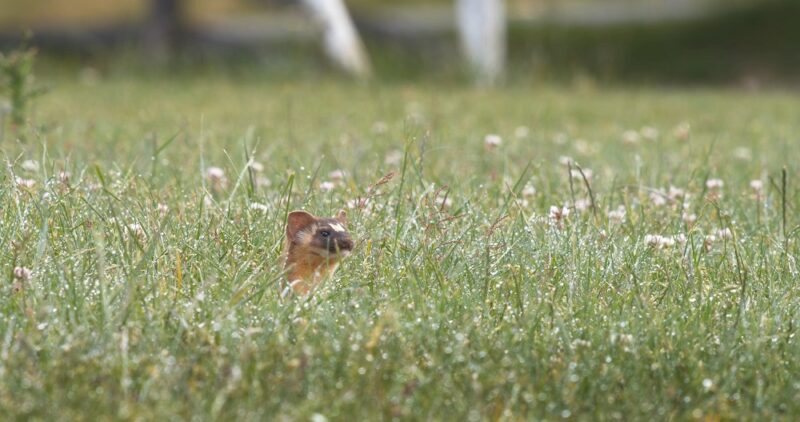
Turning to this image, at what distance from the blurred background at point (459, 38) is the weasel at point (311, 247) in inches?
374

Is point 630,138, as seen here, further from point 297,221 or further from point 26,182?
point 297,221

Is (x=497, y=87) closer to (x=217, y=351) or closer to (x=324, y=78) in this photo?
(x=324, y=78)

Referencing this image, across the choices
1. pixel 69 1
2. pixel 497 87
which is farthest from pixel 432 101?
pixel 69 1

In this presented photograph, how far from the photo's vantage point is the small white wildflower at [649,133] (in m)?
7.65

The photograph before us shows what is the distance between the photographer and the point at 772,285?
3355 millimetres

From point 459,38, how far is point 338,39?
3.78 metres

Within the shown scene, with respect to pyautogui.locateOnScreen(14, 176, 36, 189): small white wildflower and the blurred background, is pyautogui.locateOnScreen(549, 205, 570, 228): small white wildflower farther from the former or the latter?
the blurred background

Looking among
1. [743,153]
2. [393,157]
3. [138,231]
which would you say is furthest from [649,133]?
[138,231]

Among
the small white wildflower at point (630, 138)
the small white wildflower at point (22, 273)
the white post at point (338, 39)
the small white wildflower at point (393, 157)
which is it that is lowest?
the white post at point (338, 39)

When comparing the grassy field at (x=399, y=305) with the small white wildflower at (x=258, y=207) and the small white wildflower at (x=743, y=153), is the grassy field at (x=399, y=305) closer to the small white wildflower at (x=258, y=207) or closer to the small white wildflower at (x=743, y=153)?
the small white wildflower at (x=258, y=207)

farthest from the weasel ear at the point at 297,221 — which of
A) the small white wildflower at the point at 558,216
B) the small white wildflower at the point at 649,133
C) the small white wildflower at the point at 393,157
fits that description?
the small white wildflower at the point at 649,133

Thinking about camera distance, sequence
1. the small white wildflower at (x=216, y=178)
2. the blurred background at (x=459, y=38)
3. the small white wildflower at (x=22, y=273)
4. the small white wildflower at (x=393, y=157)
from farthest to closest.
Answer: the blurred background at (x=459, y=38) < the small white wildflower at (x=393, y=157) < the small white wildflower at (x=216, y=178) < the small white wildflower at (x=22, y=273)

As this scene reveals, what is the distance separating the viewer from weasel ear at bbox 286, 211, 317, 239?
332cm

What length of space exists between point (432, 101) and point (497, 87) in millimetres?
2361
